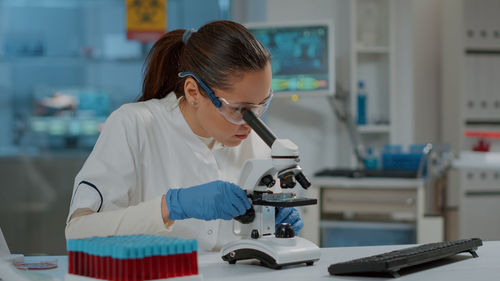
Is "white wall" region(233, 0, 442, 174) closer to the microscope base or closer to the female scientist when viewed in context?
the female scientist

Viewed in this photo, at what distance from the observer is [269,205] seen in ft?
4.17

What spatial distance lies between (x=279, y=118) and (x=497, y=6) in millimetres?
1598

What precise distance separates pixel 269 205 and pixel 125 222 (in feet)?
1.15

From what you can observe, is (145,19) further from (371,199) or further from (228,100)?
(228,100)

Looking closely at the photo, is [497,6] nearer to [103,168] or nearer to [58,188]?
[58,188]

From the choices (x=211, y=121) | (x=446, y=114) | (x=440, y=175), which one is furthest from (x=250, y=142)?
(x=446, y=114)

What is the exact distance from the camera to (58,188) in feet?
12.2

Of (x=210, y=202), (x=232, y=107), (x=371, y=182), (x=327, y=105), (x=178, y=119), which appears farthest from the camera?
(x=327, y=105)

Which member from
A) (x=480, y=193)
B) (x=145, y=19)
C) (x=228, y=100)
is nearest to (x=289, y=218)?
(x=228, y=100)

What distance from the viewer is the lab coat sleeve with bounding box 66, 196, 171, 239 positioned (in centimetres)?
138

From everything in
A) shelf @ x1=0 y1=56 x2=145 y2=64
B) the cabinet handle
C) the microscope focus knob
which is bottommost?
the cabinet handle

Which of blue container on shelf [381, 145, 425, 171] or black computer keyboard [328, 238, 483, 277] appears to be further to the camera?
blue container on shelf [381, 145, 425, 171]

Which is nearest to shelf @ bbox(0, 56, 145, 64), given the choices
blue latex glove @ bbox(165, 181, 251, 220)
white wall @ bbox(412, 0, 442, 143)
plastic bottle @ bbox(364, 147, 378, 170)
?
plastic bottle @ bbox(364, 147, 378, 170)

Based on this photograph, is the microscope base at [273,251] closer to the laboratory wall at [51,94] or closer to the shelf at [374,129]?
the laboratory wall at [51,94]
